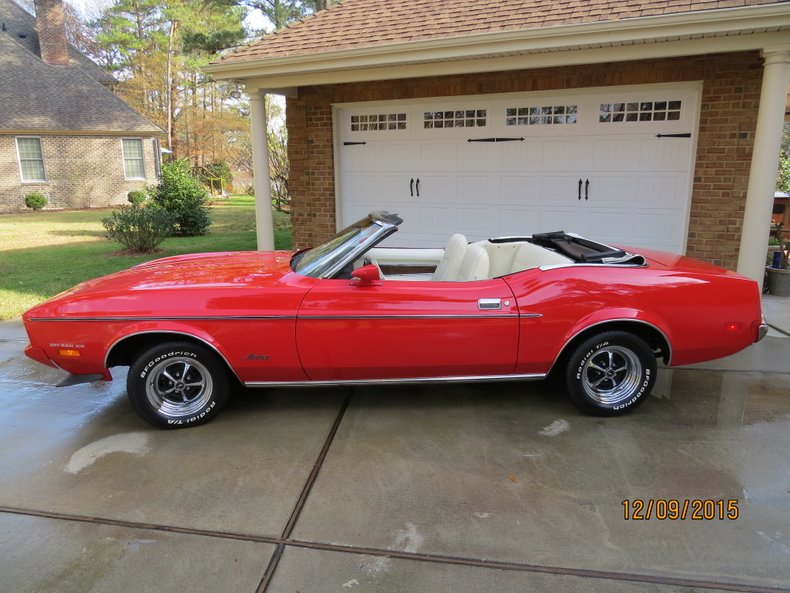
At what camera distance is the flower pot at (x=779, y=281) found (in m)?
7.11

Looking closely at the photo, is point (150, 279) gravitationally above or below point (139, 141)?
below

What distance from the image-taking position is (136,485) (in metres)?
3.15

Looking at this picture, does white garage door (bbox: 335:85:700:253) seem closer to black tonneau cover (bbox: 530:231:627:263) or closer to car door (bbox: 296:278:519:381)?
black tonneau cover (bbox: 530:231:627:263)

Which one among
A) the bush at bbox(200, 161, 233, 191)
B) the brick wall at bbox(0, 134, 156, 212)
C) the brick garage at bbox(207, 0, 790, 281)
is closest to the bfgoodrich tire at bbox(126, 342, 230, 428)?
the brick garage at bbox(207, 0, 790, 281)

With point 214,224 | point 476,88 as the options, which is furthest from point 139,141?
point 476,88

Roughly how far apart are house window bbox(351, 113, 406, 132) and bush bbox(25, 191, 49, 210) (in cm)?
1944

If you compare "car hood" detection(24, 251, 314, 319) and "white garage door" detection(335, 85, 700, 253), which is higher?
"white garage door" detection(335, 85, 700, 253)

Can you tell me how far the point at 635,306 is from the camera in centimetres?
371

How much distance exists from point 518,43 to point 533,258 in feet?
10.3

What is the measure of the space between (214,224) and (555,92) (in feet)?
44.2

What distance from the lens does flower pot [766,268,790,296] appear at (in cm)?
711

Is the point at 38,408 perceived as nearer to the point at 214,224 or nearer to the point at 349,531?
the point at 349,531

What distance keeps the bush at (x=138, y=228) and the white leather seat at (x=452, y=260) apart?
354 inches
